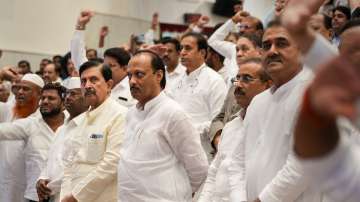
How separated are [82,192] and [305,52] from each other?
3.23 m

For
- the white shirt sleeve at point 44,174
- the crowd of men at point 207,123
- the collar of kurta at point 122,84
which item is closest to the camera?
the crowd of men at point 207,123

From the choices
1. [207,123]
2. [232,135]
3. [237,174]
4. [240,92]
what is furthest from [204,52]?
[237,174]

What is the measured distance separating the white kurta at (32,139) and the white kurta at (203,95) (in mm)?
1300

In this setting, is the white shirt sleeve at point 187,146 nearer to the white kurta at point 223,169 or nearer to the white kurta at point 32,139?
the white kurta at point 223,169

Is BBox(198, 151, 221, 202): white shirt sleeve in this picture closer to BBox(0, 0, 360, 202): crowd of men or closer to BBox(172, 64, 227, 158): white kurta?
BBox(0, 0, 360, 202): crowd of men

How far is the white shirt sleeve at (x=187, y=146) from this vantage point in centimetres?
425

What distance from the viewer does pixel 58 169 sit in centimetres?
548

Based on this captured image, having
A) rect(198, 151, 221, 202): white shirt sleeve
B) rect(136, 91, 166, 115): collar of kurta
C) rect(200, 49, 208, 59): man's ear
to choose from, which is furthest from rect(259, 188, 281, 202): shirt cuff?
rect(200, 49, 208, 59): man's ear

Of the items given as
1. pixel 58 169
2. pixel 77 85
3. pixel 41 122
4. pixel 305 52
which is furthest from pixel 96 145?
pixel 305 52

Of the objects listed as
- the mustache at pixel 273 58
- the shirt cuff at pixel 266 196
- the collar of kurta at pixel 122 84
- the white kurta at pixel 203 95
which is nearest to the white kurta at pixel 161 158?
the mustache at pixel 273 58

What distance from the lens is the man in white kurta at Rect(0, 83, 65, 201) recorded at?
6.27 meters

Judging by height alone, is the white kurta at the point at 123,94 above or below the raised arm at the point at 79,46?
below

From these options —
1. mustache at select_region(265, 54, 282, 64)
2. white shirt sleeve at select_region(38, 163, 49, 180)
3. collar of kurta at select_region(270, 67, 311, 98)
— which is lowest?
white shirt sleeve at select_region(38, 163, 49, 180)

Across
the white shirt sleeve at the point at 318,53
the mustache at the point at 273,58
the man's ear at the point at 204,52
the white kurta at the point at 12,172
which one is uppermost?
the white shirt sleeve at the point at 318,53
